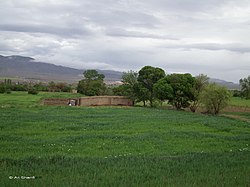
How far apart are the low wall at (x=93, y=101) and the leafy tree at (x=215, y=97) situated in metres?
22.9

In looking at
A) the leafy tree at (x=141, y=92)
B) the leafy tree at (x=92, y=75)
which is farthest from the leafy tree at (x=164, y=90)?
the leafy tree at (x=92, y=75)

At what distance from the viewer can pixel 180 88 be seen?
64.1 metres

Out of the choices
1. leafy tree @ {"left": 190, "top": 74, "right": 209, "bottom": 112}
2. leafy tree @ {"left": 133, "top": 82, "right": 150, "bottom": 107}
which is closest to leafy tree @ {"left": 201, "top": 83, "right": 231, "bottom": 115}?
leafy tree @ {"left": 190, "top": 74, "right": 209, "bottom": 112}

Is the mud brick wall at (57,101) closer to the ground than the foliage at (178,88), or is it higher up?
closer to the ground

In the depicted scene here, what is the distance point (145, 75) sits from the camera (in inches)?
2938

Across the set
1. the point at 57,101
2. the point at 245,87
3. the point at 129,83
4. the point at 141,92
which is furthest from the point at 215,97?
the point at 245,87

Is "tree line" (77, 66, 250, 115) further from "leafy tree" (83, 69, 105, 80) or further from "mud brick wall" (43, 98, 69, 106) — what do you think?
"leafy tree" (83, 69, 105, 80)

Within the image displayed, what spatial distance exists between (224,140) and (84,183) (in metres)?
14.5

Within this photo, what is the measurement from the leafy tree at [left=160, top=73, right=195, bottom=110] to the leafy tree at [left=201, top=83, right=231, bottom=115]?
638cm

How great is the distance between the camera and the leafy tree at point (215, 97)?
185 feet

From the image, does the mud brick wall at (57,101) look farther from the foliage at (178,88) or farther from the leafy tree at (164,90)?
the foliage at (178,88)

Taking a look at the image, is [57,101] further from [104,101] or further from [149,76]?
[149,76]

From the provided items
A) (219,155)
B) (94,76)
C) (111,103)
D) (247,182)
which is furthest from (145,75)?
(247,182)

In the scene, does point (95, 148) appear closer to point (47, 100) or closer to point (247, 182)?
point (247, 182)
